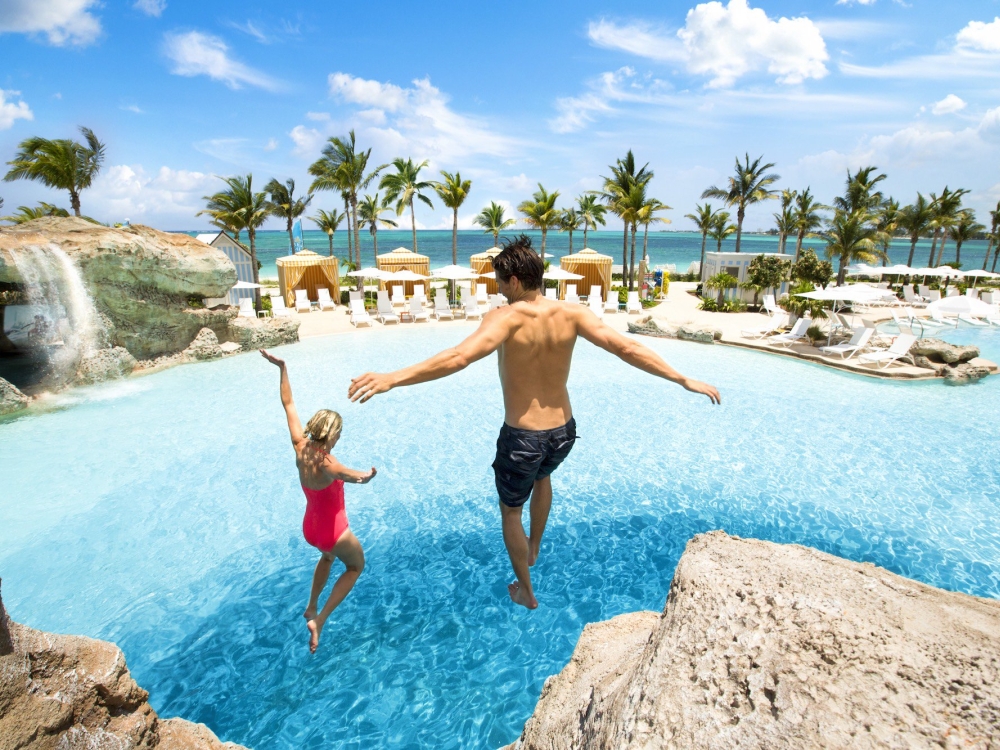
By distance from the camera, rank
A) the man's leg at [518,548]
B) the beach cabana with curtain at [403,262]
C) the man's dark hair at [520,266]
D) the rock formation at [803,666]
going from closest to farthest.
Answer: the rock formation at [803,666], the man's dark hair at [520,266], the man's leg at [518,548], the beach cabana with curtain at [403,262]

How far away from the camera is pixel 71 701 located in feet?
8.65

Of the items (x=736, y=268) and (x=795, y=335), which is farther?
(x=736, y=268)

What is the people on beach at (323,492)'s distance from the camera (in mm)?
3570

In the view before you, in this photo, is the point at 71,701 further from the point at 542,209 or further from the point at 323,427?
the point at 542,209

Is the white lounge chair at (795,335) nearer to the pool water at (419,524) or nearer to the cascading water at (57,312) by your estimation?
the pool water at (419,524)

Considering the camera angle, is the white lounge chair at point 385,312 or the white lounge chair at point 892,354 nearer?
the white lounge chair at point 892,354

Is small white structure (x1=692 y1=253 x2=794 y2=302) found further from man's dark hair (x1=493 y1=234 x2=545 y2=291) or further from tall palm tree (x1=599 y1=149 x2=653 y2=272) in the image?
man's dark hair (x1=493 y1=234 x2=545 y2=291)

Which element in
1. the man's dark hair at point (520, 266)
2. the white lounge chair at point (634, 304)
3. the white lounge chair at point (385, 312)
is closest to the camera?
the man's dark hair at point (520, 266)

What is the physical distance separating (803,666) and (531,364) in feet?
7.10

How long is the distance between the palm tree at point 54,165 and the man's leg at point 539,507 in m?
24.7

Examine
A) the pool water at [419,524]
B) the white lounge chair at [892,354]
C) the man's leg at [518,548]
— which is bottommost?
the pool water at [419,524]

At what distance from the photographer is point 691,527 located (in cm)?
636

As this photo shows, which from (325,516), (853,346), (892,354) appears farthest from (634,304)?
(325,516)

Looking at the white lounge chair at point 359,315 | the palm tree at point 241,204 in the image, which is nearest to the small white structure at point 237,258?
the palm tree at point 241,204
